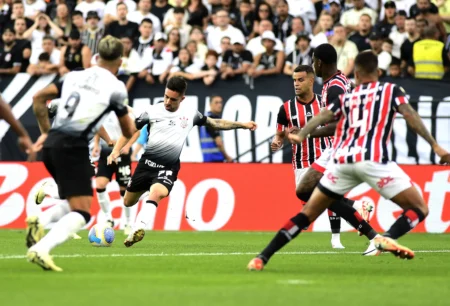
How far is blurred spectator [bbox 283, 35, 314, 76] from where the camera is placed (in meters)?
22.1

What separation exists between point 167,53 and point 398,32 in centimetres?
527

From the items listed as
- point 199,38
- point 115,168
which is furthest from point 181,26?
point 115,168

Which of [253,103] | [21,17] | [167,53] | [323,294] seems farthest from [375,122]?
[21,17]

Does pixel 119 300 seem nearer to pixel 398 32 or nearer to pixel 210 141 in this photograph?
pixel 210 141

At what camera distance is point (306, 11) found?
78.6 ft

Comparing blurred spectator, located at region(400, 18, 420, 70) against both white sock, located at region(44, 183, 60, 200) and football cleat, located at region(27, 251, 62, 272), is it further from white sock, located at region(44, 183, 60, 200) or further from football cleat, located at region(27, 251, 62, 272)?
football cleat, located at region(27, 251, 62, 272)

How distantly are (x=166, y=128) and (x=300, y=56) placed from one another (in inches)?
307

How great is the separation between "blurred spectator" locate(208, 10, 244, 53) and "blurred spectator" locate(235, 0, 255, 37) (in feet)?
1.45

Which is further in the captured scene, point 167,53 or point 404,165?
point 167,53

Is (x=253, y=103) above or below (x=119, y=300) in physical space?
below

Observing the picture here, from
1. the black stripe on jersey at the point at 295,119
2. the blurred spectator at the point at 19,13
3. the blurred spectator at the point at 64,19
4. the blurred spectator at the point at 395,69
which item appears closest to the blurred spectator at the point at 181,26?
the blurred spectator at the point at 64,19

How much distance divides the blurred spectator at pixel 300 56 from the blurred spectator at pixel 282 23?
1198mm

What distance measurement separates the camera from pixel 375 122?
1057 cm

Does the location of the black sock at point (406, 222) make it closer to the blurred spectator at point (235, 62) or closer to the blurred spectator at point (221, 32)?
the blurred spectator at point (235, 62)
